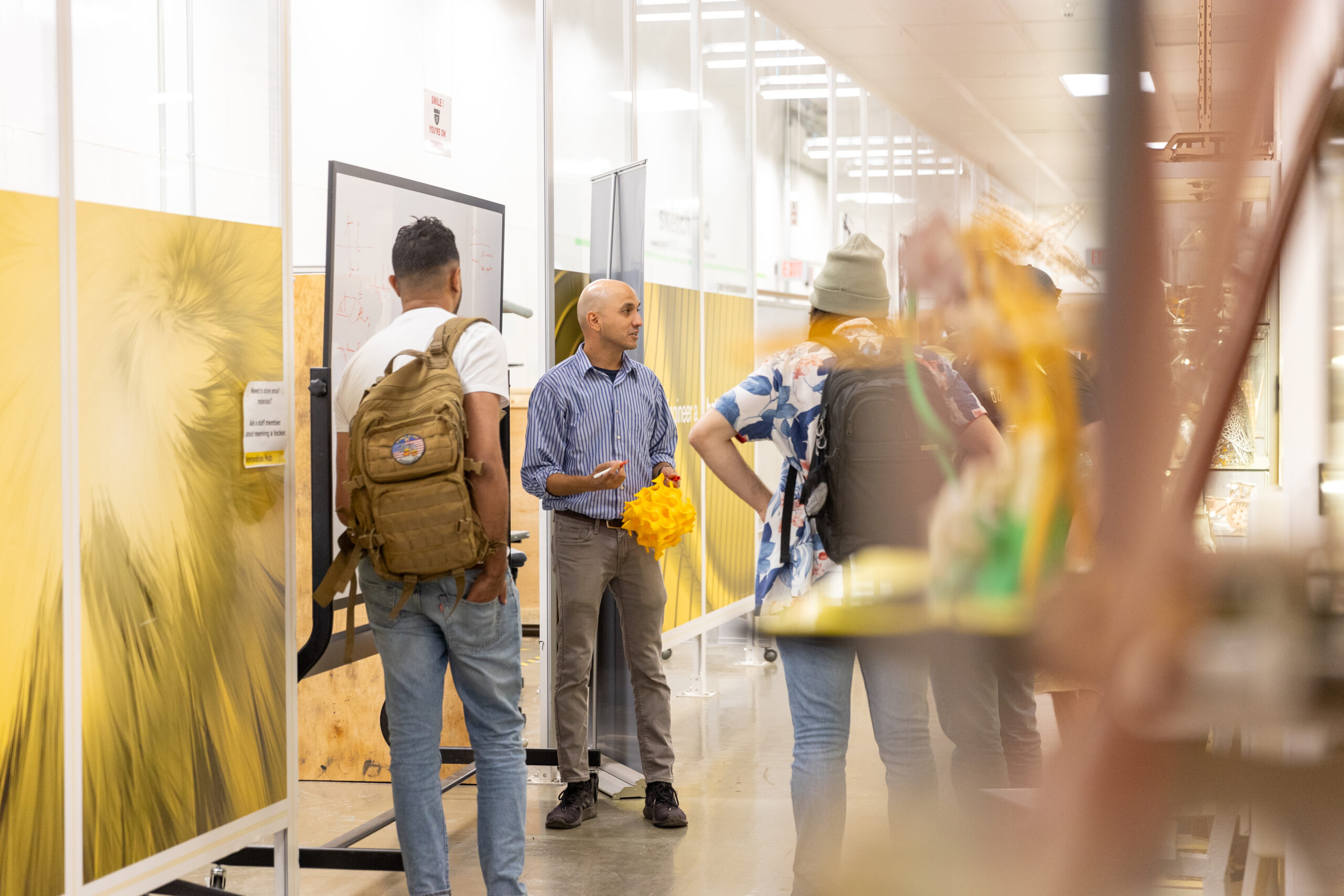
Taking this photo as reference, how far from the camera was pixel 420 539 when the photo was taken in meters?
2.39

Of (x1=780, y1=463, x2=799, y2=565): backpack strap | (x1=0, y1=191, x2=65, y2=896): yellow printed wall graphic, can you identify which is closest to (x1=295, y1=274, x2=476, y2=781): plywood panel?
(x1=0, y1=191, x2=65, y2=896): yellow printed wall graphic

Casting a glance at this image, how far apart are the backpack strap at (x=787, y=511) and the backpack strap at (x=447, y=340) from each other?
748 millimetres

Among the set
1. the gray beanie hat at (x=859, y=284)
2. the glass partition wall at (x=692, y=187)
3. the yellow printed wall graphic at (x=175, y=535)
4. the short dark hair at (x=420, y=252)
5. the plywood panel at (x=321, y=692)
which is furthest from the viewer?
the glass partition wall at (x=692, y=187)

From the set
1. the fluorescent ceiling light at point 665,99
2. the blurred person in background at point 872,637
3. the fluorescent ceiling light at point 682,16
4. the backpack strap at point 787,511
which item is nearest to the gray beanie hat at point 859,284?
the blurred person in background at point 872,637

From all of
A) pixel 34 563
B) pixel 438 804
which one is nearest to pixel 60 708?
pixel 34 563

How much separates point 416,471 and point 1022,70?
7.22 ft

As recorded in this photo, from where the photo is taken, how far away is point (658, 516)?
338 cm

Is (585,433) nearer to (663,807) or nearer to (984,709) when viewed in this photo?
(663,807)

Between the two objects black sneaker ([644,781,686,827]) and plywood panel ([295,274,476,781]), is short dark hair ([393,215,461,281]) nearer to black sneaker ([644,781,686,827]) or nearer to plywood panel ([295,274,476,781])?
plywood panel ([295,274,476,781])

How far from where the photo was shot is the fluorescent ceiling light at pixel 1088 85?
21cm

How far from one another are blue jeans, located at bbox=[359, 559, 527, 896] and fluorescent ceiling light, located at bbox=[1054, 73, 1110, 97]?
2373mm

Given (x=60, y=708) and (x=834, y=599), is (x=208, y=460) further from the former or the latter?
(x=834, y=599)

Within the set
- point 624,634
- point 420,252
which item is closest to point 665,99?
point 624,634

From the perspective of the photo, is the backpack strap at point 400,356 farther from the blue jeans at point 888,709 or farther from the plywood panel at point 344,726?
the blue jeans at point 888,709
